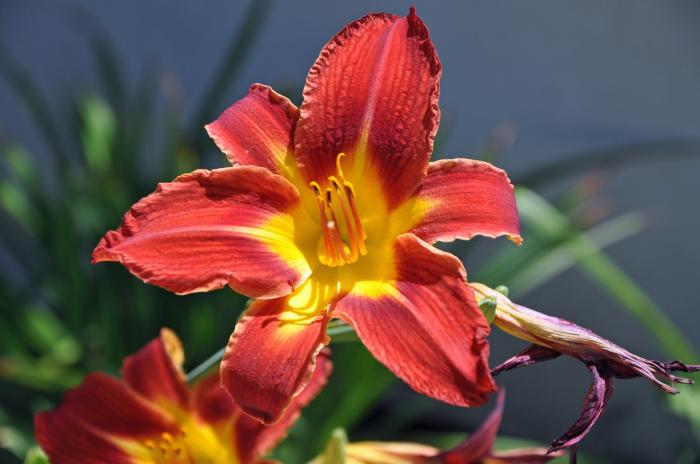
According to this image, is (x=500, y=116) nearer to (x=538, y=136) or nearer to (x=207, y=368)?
(x=538, y=136)

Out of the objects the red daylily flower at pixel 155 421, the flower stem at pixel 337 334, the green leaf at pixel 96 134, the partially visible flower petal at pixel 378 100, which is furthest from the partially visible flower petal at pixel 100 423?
the green leaf at pixel 96 134

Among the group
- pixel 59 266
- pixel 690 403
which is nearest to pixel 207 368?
pixel 690 403

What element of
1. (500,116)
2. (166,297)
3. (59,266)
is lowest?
(166,297)

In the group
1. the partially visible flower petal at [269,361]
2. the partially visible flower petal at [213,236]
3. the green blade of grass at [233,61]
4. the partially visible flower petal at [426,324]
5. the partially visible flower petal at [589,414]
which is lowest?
the green blade of grass at [233,61]

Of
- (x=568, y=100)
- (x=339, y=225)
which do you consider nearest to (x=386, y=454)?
(x=339, y=225)

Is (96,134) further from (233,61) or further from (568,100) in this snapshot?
(568,100)

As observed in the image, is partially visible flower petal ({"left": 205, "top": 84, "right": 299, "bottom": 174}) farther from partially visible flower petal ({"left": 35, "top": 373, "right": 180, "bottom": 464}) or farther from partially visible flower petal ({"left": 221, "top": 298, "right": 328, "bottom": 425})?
partially visible flower petal ({"left": 35, "top": 373, "right": 180, "bottom": 464})

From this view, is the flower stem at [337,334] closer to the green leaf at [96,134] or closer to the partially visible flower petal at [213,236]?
the partially visible flower petal at [213,236]
